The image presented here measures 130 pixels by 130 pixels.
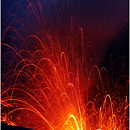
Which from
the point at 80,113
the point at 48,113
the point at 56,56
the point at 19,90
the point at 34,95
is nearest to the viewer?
the point at 80,113

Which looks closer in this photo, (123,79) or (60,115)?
(60,115)

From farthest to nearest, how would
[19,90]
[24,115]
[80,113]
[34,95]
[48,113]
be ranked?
1. [19,90]
2. [34,95]
3. [24,115]
4. [48,113]
5. [80,113]

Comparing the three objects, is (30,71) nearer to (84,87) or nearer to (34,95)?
(34,95)

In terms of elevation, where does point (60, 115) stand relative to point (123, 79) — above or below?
below

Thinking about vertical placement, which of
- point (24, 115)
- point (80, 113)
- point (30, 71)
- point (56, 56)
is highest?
point (56, 56)

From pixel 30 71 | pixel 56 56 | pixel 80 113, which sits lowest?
pixel 80 113

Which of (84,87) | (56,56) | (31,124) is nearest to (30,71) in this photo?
(56,56)

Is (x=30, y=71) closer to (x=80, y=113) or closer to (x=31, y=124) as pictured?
(x=31, y=124)

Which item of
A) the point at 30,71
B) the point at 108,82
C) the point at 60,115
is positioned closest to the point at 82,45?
the point at 108,82

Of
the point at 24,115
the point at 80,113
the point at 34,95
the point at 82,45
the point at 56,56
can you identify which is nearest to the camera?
the point at 80,113
